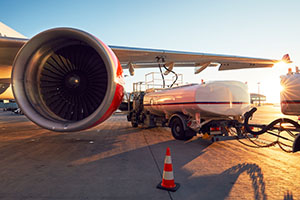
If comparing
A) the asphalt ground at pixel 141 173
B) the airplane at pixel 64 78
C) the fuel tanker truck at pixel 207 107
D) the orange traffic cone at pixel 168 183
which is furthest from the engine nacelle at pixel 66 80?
the fuel tanker truck at pixel 207 107

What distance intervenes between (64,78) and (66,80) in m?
0.14

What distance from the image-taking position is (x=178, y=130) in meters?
7.32

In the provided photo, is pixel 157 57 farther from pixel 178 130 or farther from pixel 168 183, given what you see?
pixel 168 183

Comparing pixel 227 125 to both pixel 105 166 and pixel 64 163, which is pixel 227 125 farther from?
pixel 64 163

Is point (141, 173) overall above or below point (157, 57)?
below

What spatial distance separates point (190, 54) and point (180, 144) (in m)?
2.96

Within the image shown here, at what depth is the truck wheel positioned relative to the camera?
23.2 ft

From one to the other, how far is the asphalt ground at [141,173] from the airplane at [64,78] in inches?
37.6

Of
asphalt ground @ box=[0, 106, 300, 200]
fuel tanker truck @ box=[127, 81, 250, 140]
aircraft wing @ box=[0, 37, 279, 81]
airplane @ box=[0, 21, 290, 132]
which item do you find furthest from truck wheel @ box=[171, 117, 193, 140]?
airplane @ box=[0, 21, 290, 132]

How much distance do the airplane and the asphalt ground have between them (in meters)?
0.96

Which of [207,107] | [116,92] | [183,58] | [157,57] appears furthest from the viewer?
[183,58]

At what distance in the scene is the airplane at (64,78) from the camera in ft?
12.8

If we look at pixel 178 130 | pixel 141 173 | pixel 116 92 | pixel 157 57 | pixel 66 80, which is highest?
pixel 157 57

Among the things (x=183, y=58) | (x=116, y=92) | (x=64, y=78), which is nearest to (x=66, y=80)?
(x=64, y=78)
